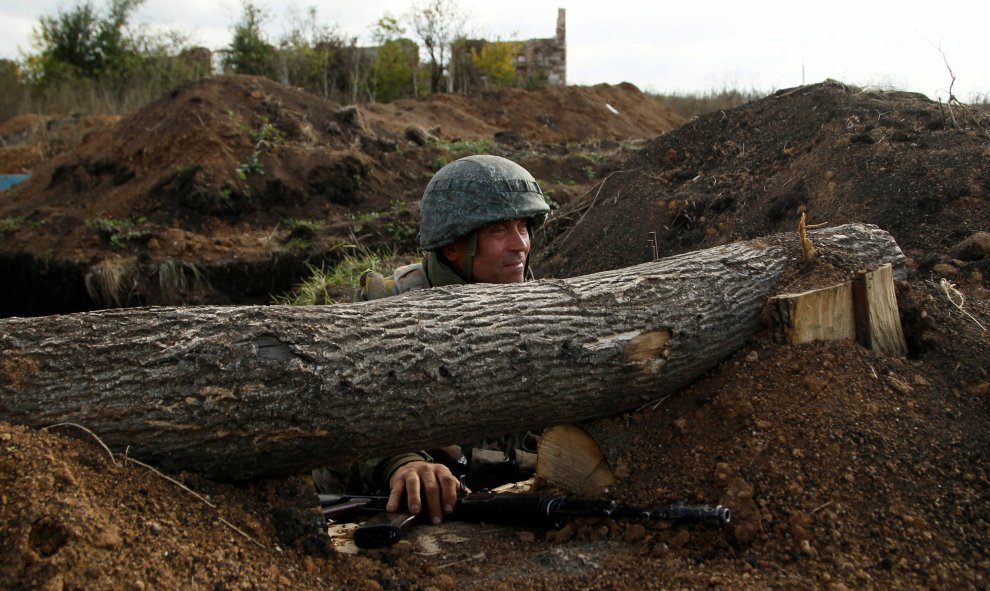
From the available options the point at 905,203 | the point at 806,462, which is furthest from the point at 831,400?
the point at 905,203

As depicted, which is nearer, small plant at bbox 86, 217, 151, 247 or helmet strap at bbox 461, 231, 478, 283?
helmet strap at bbox 461, 231, 478, 283

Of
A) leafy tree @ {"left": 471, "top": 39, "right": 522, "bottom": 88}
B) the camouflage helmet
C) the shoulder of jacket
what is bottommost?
the shoulder of jacket

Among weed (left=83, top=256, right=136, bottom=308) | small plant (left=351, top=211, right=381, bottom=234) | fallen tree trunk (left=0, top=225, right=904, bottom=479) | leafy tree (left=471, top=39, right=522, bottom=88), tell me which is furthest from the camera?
leafy tree (left=471, top=39, right=522, bottom=88)

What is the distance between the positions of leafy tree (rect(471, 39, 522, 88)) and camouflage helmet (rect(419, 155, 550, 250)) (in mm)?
18166

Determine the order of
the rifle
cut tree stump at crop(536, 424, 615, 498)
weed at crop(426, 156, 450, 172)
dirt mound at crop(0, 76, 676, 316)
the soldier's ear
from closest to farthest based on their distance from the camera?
1. the rifle
2. cut tree stump at crop(536, 424, 615, 498)
3. the soldier's ear
4. dirt mound at crop(0, 76, 676, 316)
5. weed at crop(426, 156, 450, 172)

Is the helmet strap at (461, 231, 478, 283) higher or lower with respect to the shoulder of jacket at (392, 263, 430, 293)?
higher

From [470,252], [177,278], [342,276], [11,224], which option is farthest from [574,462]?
[11,224]

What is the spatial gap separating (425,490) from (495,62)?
1983 cm

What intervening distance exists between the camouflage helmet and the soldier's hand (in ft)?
3.76

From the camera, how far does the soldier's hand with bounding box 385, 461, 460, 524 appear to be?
3094mm

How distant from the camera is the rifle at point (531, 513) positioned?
2611mm

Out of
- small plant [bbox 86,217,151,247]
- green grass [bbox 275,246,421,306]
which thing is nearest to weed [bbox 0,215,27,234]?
small plant [bbox 86,217,151,247]

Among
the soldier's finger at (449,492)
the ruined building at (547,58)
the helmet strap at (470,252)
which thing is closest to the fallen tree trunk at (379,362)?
the soldier's finger at (449,492)

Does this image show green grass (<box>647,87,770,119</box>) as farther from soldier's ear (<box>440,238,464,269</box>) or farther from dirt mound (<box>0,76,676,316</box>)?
soldier's ear (<box>440,238,464,269</box>)
